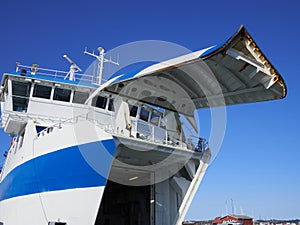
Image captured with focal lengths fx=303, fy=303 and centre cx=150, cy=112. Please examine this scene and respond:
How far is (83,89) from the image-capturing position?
11.7m

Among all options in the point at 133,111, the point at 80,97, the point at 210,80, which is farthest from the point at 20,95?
the point at 210,80

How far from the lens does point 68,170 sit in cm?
812

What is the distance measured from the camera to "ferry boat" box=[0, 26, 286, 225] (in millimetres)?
8008

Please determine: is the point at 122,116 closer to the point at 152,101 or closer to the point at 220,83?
the point at 152,101

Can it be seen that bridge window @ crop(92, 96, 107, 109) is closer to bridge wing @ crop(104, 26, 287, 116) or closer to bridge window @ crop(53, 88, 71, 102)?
bridge window @ crop(53, 88, 71, 102)

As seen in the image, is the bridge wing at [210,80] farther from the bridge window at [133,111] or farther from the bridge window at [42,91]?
the bridge window at [42,91]

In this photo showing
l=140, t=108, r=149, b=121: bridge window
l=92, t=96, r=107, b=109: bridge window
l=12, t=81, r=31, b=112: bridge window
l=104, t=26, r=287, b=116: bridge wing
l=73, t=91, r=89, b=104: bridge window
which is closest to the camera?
l=104, t=26, r=287, b=116: bridge wing

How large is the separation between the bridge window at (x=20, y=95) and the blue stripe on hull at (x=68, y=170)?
11.9 feet

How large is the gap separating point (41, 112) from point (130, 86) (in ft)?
12.5

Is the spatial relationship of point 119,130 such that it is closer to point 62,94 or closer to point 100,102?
point 100,102

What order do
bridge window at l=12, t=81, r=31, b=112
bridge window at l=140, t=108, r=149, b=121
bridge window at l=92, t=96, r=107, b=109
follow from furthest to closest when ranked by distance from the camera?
bridge window at l=140, t=108, r=149, b=121 → bridge window at l=12, t=81, r=31, b=112 → bridge window at l=92, t=96, r=107, b=109

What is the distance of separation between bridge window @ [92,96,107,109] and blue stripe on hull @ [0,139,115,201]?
128 inches

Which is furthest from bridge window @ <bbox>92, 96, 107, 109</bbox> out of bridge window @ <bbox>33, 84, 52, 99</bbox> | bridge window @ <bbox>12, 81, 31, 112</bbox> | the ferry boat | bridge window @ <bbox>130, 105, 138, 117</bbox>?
bridge window @ <bbox>12, 81, 31, 112</bbox>

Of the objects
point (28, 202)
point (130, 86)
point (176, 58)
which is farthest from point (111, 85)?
point (28, 202)
